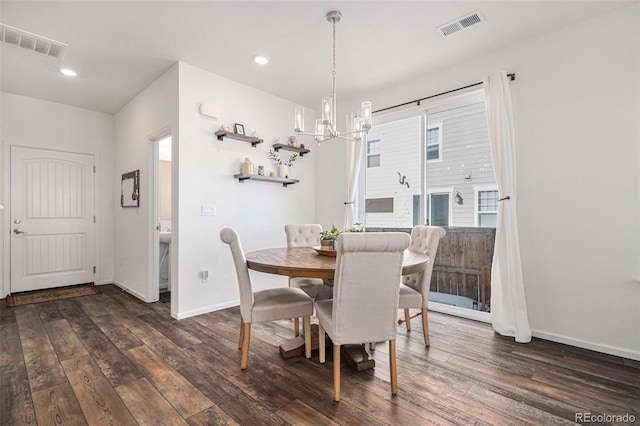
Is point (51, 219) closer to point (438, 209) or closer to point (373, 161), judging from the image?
point (373, 161)

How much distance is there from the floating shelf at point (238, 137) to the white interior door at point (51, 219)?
9.03 ft

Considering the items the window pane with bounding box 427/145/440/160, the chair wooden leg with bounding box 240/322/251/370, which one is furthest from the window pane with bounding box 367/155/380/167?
the chair wooden leg with bounding box 240/322/251/370

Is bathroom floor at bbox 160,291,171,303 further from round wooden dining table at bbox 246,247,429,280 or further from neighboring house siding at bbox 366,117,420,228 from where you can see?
neighboring house siding at bbox 366,117,420,228

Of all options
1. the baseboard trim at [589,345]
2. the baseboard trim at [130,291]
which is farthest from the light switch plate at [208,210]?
the baseboard trim at [589,345]

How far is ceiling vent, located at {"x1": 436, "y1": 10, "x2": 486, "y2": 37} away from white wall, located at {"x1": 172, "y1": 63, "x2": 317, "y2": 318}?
7.63ft

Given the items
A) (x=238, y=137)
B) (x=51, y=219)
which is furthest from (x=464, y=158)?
→ (x=51, y=219)

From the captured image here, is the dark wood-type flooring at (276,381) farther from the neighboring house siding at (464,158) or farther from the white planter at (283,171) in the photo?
the white planter at (283,171)

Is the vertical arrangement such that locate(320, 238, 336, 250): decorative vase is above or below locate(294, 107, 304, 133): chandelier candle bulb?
below

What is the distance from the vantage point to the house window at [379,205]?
400 cm

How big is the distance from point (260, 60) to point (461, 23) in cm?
194

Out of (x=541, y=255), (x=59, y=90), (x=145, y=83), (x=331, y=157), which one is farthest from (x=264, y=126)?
(x=541, y=255)

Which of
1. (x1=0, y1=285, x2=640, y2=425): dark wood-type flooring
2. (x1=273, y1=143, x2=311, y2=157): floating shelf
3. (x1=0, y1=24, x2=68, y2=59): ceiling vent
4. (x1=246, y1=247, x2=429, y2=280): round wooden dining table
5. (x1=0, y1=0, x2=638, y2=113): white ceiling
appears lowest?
(x1=0, y1=285, x2=640, y2=425): dark wood-type flooring

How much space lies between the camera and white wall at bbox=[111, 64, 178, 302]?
3.51 metres

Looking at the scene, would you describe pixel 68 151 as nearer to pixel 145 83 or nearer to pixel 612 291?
pixel 145 83
